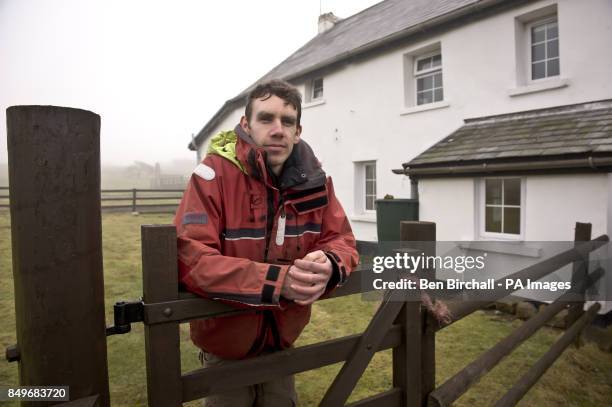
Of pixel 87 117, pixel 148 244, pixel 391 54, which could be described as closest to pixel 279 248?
pixel 148 244

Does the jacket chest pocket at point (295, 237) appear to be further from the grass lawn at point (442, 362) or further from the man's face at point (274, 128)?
the grass lawn at point (442, 362)

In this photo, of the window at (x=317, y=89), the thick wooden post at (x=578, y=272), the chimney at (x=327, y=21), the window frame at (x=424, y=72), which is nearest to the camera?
the thick wooden post at (x=578, y=272)

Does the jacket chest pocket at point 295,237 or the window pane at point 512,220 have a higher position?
the jacket chest pocket at point 295,237

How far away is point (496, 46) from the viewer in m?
7.05

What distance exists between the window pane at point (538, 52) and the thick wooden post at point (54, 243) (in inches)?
303

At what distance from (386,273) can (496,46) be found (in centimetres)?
689

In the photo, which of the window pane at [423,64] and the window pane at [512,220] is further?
the window pane at [423,64]

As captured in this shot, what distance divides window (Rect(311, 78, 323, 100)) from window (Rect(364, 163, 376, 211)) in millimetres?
2842

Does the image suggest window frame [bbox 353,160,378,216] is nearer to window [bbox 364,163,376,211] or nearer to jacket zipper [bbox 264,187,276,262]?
window [bbox 364,163,376,211]

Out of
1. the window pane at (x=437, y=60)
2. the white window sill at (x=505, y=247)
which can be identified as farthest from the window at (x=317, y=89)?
the white window sill at (x=505, y=247)

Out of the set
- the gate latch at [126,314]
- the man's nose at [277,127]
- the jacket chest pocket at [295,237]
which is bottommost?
the gate latch at [126,314]

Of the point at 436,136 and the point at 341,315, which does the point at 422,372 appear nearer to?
the point at 341,315

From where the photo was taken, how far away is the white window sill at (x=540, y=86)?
6.21 metres

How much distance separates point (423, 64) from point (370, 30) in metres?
2.87
